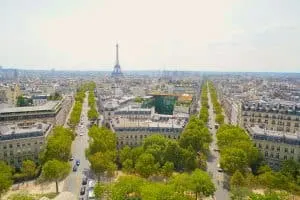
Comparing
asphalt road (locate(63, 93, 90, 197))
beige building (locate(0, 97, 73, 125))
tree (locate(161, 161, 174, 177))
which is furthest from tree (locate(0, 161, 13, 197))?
beige building (locate(0, 97, 73, 125))

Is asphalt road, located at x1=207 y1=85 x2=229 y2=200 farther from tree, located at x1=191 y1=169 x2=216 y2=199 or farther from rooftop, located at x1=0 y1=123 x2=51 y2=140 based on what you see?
rooftop, located at x1=0 y1=123 x2=51 y2=140

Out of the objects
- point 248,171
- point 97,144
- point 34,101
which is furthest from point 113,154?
point 34,101

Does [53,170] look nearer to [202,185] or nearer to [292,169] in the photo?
[202,185]

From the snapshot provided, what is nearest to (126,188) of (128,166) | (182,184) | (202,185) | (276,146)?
(182,184)

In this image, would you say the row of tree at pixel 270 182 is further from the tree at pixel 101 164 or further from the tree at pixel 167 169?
the tree at pixel 101 164

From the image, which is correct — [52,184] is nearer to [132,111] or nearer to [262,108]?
[132,111]

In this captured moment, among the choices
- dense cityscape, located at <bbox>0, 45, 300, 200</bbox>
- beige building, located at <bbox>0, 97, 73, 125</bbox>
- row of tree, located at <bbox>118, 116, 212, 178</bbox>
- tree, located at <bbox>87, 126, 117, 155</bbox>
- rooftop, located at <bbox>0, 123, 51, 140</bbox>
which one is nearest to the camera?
dense cityscape, located at <bbox>0, 45, 300, 200</bbox>
